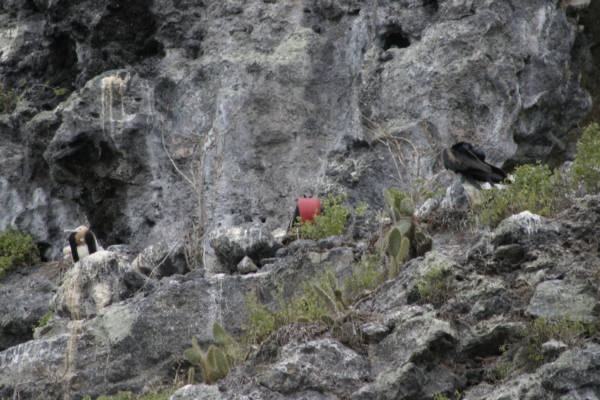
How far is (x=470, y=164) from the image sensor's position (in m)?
15.2

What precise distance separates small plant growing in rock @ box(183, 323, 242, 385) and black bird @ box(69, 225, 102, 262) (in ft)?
14.1

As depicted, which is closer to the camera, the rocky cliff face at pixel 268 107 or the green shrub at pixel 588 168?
the green shrub at pixel 588 168

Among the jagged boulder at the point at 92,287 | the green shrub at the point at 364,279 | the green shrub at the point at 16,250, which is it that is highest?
the green shrub at the point at 364,279

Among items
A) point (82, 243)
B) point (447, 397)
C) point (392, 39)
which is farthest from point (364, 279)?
point (392, 39)

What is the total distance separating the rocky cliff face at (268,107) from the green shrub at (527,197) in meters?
3.02

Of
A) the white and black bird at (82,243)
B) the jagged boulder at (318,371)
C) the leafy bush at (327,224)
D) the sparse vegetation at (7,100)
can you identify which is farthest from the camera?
the sparse vegetation at (7,100)

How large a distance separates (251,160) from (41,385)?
17.4 feet

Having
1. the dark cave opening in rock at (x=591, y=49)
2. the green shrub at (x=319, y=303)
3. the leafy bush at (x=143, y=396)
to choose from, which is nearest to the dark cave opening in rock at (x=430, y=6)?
the dark cave opening in rock at (x=591, y=49)

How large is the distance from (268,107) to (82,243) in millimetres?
3652

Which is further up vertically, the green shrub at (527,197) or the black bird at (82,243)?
the green shrub at (527,197)

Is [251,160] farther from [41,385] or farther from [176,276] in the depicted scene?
[41,385]

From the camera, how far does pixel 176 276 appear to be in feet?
51.1

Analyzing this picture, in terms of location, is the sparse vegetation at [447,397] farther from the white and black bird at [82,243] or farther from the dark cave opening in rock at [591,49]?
the dark cave opening in rock at [591,49]

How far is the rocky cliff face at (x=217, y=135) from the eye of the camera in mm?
14945
